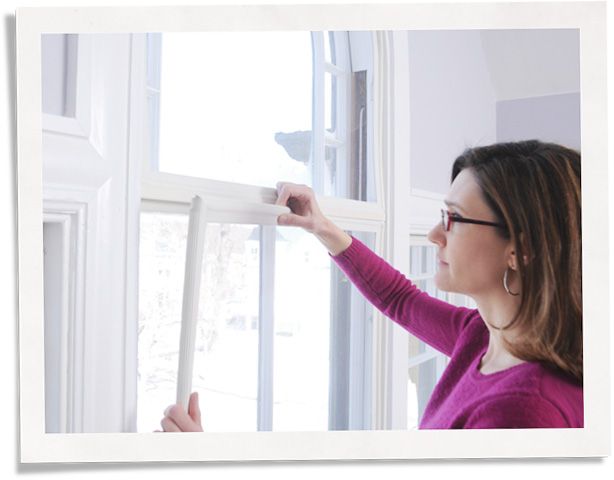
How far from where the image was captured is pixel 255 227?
3.56 feet

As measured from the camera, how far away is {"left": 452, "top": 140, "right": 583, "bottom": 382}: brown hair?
3.59 ft

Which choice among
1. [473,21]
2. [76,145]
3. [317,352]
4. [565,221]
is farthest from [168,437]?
[473,21]

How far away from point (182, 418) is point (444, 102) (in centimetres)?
73

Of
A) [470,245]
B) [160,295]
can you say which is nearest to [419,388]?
[470,245]

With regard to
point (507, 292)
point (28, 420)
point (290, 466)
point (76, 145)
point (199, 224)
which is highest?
point (76, 145)

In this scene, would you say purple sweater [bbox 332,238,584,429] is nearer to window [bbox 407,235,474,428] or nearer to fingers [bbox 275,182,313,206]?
window [bbox 407,235,474,428]

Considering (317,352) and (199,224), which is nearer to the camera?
(199,224)

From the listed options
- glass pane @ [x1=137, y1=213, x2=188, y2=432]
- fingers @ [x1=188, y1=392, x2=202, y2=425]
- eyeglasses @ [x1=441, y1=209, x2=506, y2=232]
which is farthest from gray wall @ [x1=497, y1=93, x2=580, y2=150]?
fingers @ [x1=188, y1=392, x2=202, y2=425]

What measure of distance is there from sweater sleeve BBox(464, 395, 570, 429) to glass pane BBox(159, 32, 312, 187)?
52 centimetres

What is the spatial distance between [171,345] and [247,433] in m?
0.22

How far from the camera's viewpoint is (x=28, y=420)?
104 cm

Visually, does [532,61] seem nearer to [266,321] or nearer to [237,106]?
[237,106]

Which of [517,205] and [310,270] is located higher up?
[517,205]

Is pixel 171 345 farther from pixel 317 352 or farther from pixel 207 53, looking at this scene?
pixel 207 53
